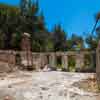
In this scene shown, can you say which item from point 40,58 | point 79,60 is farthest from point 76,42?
point 40,58

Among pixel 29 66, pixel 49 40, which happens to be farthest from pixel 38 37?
pixel 29 66

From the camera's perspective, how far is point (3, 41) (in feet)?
103

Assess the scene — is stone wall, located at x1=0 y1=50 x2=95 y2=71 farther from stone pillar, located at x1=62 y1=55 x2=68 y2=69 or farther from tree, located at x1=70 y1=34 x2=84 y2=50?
tree, located at x1=70 y1=34 x2=84 y2=50

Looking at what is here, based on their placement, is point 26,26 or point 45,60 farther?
point 26,26

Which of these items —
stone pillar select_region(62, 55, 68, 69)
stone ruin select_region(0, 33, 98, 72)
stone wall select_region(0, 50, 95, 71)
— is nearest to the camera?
stone ruin select_region(0, 33, 98, 72)

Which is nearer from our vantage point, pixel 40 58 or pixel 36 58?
pixel 36 58

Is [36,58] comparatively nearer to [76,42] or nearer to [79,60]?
[79,60]

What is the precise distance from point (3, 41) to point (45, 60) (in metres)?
7.98

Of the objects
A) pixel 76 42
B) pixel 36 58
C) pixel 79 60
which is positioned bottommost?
pixel 79 60

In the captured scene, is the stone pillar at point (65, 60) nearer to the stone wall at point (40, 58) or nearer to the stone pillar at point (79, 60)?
the stone wall at point (40, 58)

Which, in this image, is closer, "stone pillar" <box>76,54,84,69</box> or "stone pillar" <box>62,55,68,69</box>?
"stone pillar" <box>76,54,84,69</box>

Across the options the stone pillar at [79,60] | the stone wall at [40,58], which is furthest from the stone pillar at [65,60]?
the stone pillar at [79,60]

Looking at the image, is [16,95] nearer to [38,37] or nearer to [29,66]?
[29,66]

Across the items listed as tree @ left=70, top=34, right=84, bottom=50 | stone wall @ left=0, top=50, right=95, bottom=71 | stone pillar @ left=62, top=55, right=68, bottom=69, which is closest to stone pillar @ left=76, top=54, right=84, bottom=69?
stone wall @ left=0, top=50, right=95, bottom=71
